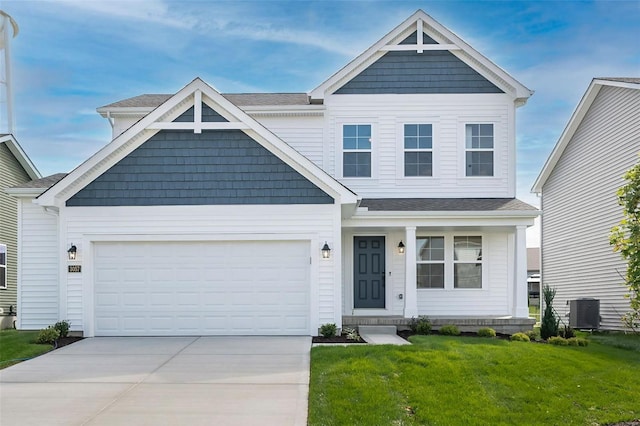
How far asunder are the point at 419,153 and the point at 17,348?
35.2 feet

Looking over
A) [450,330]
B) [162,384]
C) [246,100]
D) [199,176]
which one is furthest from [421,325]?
[246,100]

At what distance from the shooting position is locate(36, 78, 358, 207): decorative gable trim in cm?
1343

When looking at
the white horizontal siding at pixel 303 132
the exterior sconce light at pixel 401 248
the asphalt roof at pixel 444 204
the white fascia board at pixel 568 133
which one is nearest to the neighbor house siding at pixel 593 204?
the white fascia board at pixel 568 133

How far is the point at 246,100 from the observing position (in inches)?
722

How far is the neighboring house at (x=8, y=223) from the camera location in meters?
19.6

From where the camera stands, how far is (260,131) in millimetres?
13469

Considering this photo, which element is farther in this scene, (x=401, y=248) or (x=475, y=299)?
(x=475, y=299)

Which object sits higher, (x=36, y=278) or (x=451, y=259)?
(x=451, y=259)

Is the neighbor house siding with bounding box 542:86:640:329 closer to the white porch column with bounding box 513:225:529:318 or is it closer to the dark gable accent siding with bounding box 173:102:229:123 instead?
the white porch column with bounding box 513:225:529:318

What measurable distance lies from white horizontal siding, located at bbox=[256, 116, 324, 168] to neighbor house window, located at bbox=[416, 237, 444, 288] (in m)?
3.53

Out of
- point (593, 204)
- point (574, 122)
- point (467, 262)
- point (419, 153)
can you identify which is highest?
point (574, 122)

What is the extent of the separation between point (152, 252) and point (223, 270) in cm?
163

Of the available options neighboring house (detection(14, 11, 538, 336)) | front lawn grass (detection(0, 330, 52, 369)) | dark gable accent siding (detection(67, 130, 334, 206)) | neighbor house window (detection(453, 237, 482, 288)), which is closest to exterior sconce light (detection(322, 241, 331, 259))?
neighboring house (detection(14, 11, 538, 336))

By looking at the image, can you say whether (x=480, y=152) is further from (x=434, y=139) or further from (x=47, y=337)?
(x=47, y=337)
